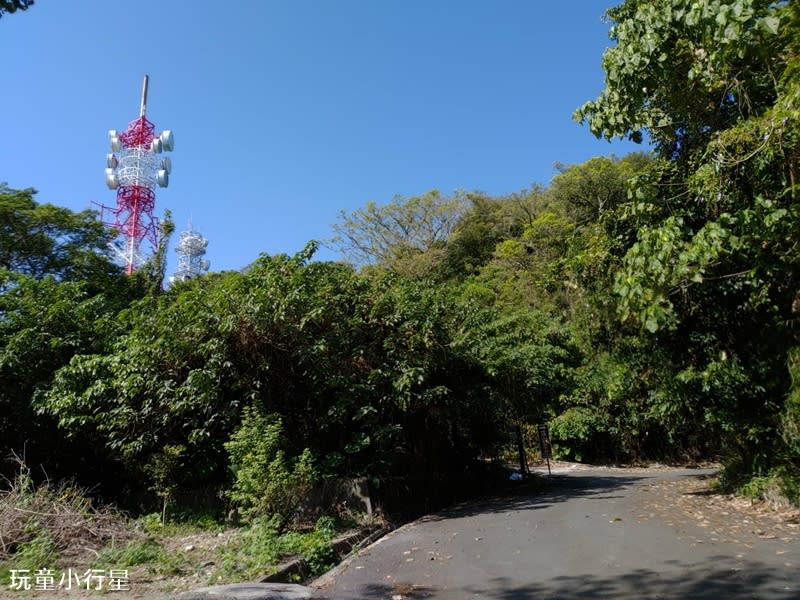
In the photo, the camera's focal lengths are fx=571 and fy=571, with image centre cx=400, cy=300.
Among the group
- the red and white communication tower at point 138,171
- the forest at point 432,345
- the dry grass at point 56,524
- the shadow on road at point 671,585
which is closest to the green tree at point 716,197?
the forest at point 432,345

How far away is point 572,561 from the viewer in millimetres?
6578

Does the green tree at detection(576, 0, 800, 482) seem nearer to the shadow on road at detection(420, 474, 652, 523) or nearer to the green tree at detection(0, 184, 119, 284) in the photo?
the shadow on road at detection(420, 474, 652, 523)

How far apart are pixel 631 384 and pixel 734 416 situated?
7.46 ft

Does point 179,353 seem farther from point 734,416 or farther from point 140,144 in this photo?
point 140,144

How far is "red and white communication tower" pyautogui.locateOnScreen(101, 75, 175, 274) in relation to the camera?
29453 mm

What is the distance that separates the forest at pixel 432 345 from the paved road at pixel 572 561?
1.96 meters

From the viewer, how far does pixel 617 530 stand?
8391 mm

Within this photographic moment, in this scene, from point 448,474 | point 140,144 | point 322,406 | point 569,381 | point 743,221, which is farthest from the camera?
point 140,144

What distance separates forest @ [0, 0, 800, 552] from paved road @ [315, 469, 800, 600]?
196 centimetres

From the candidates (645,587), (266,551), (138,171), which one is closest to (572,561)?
(645,587)

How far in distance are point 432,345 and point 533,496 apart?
5.22 m

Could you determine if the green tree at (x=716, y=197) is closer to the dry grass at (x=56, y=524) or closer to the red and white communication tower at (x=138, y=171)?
the dry grass at (x=56, y=524)

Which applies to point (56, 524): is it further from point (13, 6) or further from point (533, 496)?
point (533, 496)

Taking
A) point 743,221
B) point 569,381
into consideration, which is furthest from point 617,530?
point 569,381
